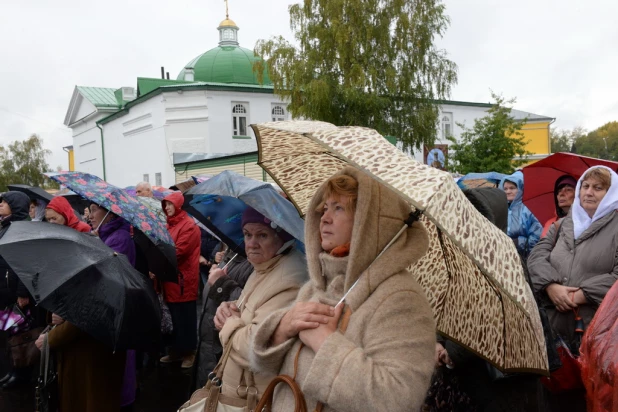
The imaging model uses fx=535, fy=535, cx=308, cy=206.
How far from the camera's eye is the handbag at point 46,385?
3.71 meters

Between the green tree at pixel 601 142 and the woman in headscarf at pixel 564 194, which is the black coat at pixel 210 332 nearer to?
the woman in headscarf at pixel 564 194

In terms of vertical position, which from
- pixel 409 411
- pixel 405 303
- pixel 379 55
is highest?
pixel 379 55

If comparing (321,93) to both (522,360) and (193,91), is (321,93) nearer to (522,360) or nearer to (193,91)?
(193,91)

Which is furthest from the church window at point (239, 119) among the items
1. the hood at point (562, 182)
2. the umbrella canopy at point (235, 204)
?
the umbrella canopy at point (235, 204)

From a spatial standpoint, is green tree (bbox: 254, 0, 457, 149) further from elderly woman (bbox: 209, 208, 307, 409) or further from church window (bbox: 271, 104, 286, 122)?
elderly woman (bbox: 209, 208, 307, 409)

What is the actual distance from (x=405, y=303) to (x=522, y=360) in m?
0.71

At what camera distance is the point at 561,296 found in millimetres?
3822

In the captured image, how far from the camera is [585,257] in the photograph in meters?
3.93

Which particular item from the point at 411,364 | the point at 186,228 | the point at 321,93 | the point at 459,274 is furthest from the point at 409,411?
the point at 321,93

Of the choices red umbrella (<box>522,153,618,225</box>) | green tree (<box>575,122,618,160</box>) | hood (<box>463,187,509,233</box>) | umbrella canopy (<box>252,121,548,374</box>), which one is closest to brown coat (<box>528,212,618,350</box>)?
hood (<box>463,187,509,233</box>)

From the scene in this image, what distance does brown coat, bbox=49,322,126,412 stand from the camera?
3787 mm

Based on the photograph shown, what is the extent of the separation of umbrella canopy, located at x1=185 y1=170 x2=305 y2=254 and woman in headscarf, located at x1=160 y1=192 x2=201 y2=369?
256 centimetres

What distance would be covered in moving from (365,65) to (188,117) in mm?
11501

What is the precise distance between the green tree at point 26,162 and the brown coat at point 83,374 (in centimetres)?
5272
